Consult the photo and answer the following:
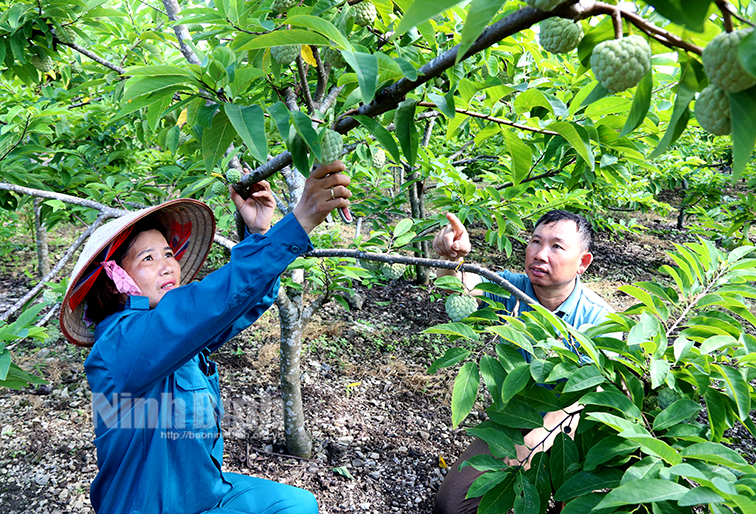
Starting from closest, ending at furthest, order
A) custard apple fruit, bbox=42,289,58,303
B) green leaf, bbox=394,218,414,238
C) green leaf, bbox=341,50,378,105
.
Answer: green leaf, bbox=341,50,378,105, green leaf, bbox=394,218,414,238, custard apple fruit, bbox=42,289,58,303

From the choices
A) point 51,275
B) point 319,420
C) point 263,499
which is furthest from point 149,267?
point 319,420

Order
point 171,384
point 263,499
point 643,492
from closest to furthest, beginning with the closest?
1. point 643,492
2. point 171,384
3. point 263,499

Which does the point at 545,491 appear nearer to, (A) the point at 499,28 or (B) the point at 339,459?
(A) the point at 499,28

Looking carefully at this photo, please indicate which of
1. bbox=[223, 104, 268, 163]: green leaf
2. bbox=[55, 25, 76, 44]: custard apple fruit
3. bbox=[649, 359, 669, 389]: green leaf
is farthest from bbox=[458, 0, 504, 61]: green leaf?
bbox=[55, 25, 76, 44]: custard apple fruit

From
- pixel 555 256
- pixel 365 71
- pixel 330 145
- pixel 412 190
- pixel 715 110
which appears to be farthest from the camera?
pixel 412 190

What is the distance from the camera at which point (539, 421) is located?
1.29 metres

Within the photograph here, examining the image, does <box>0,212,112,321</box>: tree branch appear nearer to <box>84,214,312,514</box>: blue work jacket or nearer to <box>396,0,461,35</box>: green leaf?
<box>84,214,312,514</box>: blue work jacket

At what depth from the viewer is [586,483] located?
1.08 meters

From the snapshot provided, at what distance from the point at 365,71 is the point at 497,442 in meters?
1.04

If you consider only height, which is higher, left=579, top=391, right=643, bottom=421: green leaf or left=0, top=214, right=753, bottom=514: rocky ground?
left=579, top=391, right=643, bottom=421: green leaf

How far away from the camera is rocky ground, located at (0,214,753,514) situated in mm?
2424

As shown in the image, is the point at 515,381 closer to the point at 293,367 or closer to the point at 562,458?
the point at 562,458

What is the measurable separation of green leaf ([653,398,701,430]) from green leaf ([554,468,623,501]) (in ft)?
0.48

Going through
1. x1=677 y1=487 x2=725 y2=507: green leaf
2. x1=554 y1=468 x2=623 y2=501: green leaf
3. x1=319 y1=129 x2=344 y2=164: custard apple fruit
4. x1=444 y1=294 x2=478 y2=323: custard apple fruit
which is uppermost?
x1=319 y1=129 x2=344 y2=164: custard apple fruit
